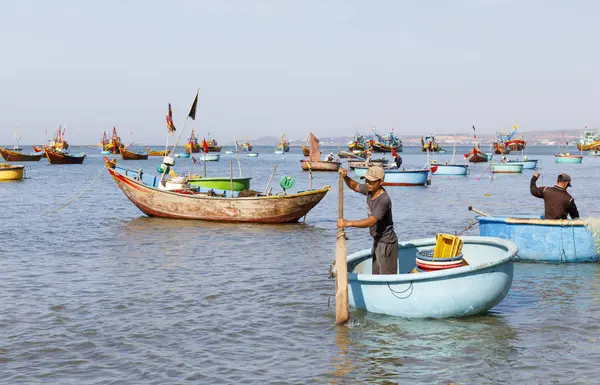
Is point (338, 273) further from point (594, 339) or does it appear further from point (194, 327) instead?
point (594, 339)

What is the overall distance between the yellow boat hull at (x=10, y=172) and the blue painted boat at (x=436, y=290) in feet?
151

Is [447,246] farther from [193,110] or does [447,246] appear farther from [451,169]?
[451,169]

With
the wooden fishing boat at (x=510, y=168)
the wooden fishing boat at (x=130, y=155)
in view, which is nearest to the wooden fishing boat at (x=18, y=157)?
the wooden fishing boat at (x=130, y=155)

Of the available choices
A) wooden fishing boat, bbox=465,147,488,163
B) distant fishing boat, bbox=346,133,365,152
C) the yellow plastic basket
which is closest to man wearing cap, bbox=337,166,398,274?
the yellow plastic basket

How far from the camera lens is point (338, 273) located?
10.1 metres

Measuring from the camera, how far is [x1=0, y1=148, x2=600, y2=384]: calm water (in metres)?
8.34

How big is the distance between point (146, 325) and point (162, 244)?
29.0ft

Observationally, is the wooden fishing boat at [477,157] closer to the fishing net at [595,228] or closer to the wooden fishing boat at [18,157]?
the wooden fishing boat at [18,157]

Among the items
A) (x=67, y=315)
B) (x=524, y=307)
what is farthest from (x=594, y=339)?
(x=67, y=315)

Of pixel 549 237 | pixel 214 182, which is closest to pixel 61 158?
pixel 214 182

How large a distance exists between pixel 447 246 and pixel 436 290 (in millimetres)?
933

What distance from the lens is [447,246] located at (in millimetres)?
10680

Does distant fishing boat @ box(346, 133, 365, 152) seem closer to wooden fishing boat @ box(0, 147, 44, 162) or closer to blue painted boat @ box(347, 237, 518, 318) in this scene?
wooden fishing boat @ box(0, 147, 44, 162)

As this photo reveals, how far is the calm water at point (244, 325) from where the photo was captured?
8.34 meters
